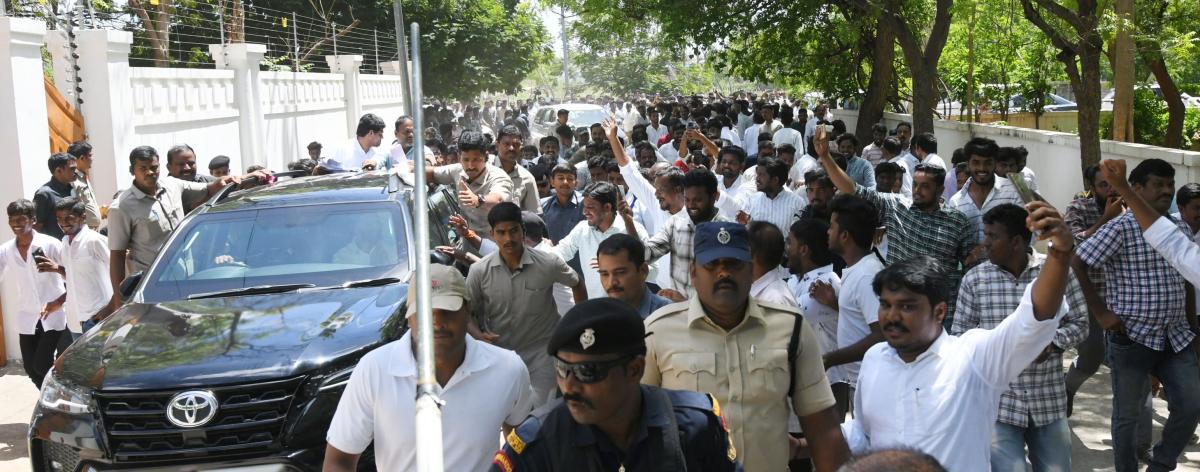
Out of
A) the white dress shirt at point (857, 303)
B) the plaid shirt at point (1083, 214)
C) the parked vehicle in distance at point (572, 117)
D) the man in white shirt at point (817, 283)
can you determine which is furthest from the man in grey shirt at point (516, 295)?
the parked vehicle in distance at point (572, 117)

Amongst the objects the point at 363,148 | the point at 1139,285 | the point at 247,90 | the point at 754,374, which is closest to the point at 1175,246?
the point at 1139,285

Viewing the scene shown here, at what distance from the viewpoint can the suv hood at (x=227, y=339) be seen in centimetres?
526

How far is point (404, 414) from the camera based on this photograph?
11.7 feet

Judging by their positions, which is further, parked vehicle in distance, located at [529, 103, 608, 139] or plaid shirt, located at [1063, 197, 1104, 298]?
parked vehicle in distance, located at [529, 103, 608, 139]

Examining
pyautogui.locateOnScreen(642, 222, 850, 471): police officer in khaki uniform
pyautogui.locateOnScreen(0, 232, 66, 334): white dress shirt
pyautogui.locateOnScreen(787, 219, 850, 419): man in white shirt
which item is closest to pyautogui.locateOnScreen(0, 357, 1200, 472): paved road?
pyautogui.locateOnScreen(0, 232, 66, 334): white dress shirt

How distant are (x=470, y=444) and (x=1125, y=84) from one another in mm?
9544

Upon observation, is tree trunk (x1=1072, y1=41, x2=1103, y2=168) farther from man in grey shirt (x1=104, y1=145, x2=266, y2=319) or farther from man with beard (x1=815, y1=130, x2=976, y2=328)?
man in grey shirt (x1=104, y1=145, x2=266, y2=319)

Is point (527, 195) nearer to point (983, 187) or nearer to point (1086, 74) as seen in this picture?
point (983, 187)

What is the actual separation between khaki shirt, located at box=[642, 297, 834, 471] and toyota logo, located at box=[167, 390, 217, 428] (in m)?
2.42

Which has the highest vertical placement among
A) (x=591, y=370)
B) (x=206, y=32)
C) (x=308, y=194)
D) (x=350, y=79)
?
(x=206, y=32)

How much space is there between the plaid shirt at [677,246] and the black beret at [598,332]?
3.14 metres

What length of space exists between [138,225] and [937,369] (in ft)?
18.8

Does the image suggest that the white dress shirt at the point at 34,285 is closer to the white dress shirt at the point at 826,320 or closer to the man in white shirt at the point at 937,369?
the white dress shirt at the point at 826,320

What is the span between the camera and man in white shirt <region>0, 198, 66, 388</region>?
308 inches
